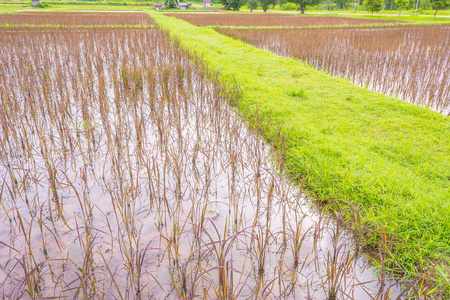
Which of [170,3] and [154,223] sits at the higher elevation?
[170,3]

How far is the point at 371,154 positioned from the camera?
3.19 m

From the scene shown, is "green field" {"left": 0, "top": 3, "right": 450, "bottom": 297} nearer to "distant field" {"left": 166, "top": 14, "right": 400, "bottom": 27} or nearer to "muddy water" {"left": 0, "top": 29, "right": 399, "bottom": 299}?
"muddy water" {"left": 0, "top": 29, "right": 399, "bottom": 299}

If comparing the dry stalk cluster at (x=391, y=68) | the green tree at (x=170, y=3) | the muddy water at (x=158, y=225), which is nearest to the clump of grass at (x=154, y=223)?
the muddy water at (x=158, y=225)

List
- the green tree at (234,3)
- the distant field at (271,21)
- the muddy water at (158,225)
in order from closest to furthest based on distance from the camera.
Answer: the muddy water at (158,225) < the distant field at (271,21) < the green tree at (234,3)

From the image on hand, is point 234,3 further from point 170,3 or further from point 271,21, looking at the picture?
point 271,21

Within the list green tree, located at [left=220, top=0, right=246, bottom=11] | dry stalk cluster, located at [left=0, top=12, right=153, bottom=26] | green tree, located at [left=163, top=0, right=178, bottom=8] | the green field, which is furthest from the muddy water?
green tree, located at [left=220, top=0, right=246, bottom=11]

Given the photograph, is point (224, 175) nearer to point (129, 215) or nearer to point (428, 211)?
point (129, 215)

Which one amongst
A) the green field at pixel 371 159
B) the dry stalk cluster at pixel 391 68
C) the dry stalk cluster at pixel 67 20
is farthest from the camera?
the dry stalk cluster at pixel 67 20

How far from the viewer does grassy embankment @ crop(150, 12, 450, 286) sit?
210 centimetres

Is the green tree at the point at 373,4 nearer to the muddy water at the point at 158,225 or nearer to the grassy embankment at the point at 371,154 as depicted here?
the grassy embankment at the point at 371,154

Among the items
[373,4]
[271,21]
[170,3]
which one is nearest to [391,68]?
[271,21]

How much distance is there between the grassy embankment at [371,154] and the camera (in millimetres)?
2098

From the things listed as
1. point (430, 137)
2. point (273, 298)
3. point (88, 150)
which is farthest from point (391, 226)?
point (88, 150)

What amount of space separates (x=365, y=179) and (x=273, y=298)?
1634 millimetres
